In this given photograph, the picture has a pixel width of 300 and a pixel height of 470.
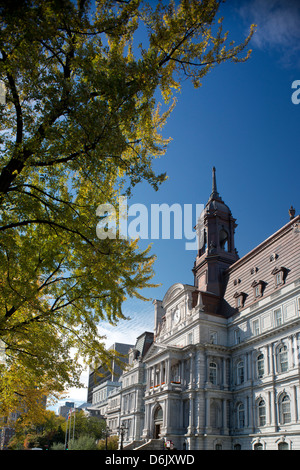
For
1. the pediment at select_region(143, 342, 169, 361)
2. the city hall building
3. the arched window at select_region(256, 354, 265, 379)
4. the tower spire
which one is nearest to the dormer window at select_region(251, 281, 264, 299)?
the city hall building

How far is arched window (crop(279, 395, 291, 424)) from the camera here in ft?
112

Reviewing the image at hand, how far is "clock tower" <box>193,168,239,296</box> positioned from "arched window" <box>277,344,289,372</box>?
1478 cm

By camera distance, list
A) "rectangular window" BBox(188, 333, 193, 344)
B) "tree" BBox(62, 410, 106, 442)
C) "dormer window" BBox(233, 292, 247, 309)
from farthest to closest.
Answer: "tree" BBox(62, 410, 106, 442) < "rectangular window" BBox(188, 333, 193, 344) < "dormer window" BBox(233, 292, 247, 309)

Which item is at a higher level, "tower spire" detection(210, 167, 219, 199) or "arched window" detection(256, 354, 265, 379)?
"tower spire" detection(210, 167, 219, 199)

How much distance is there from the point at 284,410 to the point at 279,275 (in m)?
12.9

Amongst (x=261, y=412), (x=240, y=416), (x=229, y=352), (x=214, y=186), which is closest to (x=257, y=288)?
(x=229, y=352)

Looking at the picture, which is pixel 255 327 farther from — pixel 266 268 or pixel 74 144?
pixel 74 144

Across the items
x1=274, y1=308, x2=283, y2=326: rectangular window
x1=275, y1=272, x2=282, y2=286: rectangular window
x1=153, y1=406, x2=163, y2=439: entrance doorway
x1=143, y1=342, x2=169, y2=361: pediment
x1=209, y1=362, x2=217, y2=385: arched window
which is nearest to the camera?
x1=274, y1=308, x2=283, y2=326: rectangular window

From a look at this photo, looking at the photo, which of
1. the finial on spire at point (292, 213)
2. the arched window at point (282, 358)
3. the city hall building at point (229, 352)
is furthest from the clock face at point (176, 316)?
the finial on spire at point (292, 213)

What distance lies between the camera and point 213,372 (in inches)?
1756

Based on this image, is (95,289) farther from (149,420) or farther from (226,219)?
(226,219)

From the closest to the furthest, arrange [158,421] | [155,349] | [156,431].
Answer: [158,421] → [156,431] → [155,349]

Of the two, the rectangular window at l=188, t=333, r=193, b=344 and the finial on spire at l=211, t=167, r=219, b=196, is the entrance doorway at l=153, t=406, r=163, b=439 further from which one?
the finial on spire at l=211, t=167, r=219, b=196

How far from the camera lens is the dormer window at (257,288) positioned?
41.8m
